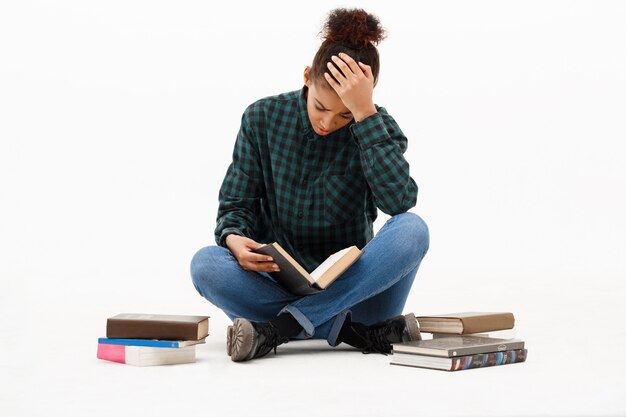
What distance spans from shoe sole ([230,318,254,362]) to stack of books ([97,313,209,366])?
10 centimetres

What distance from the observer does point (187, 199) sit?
5.40 metres

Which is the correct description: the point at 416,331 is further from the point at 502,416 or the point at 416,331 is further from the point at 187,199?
the point at 187,199

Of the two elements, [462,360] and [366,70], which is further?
[366,70]

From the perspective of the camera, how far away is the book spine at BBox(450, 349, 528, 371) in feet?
7.44

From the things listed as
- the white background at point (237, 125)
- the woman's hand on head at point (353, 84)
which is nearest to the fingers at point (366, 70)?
the woman's hand on head at point (353, 84)

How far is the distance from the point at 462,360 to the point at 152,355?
851mm

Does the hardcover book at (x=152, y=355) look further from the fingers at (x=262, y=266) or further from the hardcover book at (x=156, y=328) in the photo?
the fingers at (x=262, y=266)

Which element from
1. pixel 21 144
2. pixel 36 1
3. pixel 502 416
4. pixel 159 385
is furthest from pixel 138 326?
pixel 36 1

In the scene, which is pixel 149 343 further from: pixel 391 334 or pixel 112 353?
pixel 391 334

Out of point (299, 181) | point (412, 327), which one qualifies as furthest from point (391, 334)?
point (299, 181)

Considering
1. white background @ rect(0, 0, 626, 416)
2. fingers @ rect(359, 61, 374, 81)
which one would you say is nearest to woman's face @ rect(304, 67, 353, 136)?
fingers @ rect(359, 61, 374, 81)

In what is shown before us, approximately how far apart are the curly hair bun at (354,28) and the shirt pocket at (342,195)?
17.3 inches

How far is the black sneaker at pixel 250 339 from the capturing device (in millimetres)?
2400

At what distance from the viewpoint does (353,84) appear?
2.52 meters
